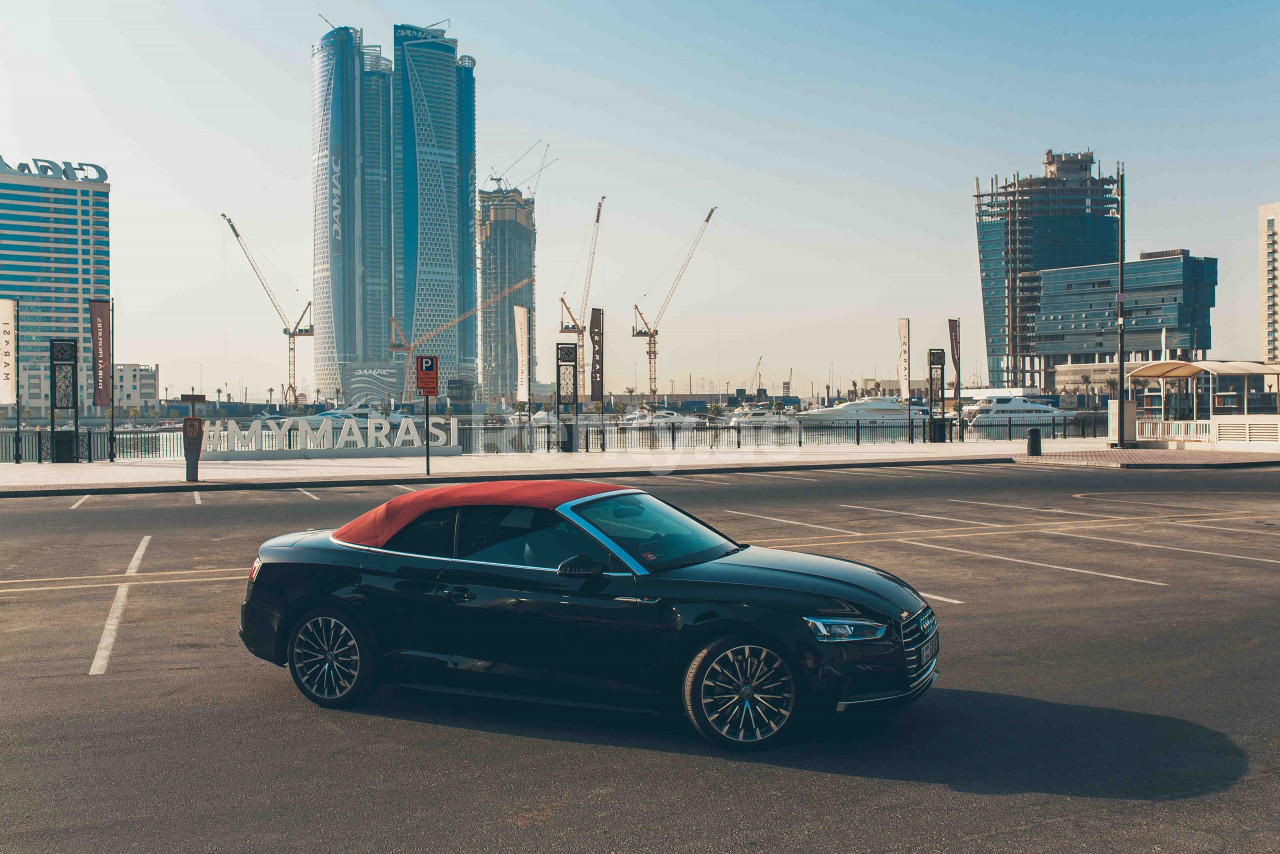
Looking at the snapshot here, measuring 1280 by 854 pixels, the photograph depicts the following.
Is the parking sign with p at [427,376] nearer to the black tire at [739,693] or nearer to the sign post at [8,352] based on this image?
the sign post at [8,352]

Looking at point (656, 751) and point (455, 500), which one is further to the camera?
point (455, 500)

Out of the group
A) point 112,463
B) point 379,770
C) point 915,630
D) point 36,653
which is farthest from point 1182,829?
point 112,463

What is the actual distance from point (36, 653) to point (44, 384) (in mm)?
218860

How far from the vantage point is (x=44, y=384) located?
194m

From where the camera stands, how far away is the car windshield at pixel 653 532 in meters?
6.00

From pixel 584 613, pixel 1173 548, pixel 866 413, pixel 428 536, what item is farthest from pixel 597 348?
pixel 584 613

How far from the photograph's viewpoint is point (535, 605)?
5.80 m

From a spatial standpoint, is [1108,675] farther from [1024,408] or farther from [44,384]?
[44,384]

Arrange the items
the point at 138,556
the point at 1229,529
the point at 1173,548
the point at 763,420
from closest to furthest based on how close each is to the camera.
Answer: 1. the point at 138,556
2. the point at 1173,548
3. the point at 1229,529
4. the point at 763,420

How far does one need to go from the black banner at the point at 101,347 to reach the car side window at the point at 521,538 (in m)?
38.7

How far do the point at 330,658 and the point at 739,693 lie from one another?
274 cm

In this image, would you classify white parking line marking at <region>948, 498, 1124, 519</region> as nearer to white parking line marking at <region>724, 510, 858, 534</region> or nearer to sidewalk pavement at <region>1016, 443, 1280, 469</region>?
white parking line marking at <region>724, 510, 858, 534</region>

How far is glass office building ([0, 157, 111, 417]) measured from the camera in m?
179

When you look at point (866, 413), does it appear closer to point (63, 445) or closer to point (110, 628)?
point (63, 445)
